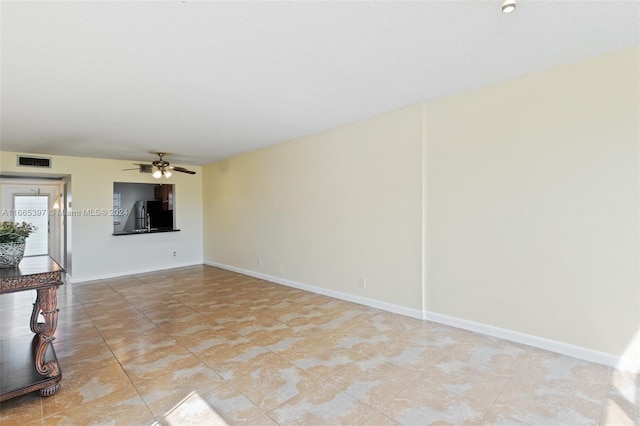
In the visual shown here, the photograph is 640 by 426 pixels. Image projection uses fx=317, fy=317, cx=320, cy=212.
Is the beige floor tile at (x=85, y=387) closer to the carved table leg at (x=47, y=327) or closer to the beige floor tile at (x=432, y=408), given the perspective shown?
the carved table leg at (x=47, y=327)

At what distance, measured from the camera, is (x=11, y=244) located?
2.51 meters

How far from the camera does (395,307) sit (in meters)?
4.02

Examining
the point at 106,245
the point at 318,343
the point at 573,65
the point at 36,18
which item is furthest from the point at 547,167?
the point at 106,245

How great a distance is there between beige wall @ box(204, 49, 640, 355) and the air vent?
4.96 m

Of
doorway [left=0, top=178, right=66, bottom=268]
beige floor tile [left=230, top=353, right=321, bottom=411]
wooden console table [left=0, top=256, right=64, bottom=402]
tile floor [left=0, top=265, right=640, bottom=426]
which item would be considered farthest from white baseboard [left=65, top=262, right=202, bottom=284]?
beige floor tile [left=230, top=353, right=321, bottom=411]

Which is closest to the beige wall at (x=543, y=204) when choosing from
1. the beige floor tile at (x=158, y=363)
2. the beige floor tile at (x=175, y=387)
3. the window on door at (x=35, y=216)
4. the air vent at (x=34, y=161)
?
the beige floor tile at (x=175, y=387)

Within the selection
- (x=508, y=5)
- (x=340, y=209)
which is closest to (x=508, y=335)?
(x=340, y=209)

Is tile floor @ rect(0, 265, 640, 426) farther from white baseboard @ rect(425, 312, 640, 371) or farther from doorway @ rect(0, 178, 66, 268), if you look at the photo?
doorway @ rect(0, 178, 66, 268)

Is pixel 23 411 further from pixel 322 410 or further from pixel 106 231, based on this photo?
pixel 106 231

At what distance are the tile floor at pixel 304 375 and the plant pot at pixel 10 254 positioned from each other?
3.24 feet

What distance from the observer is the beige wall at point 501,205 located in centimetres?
261

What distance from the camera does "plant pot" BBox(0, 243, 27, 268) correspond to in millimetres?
2478

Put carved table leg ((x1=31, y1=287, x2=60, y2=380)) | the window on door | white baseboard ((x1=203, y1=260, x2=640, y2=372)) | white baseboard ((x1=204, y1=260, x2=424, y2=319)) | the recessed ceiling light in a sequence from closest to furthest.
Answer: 1. the recessed ceiling light
2. carved table leg ((x1=31, y1=287, x2=60, y2=380))
3. white baseboard ((x1=203, y1=260, x2=640, y2=372))
4. white baseboard ((x1=204, y1=260, x2=424, y2=319))
5. the window on door

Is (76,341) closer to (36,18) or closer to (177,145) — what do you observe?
(36,18)
